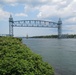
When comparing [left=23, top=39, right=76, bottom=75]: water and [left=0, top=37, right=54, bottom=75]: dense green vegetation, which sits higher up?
[left=0, top=37, right=54, bottom=75]: dense green vegetation

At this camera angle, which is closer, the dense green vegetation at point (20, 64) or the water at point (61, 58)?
the dense green vegetation at point (20, 64)

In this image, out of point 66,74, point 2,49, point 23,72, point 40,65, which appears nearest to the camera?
point 23,72

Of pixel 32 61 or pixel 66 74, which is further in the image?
pixel 66 74

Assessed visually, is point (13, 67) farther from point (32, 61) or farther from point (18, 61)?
point (32, 61)

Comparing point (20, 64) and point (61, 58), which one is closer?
point (20, 64)

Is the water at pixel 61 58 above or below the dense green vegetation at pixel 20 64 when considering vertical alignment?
below

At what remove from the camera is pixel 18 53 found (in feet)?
33.1

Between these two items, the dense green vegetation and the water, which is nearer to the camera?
the dense green vegetation

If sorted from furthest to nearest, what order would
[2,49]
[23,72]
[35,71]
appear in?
[2,49] → [35,71] → [23,72]

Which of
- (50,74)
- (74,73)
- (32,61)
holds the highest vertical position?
(32,61)

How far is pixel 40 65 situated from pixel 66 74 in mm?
10269

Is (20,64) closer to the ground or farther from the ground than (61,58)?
farther from the ground

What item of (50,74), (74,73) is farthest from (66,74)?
(50,74)

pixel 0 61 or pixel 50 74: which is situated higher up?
pixel 0 61
